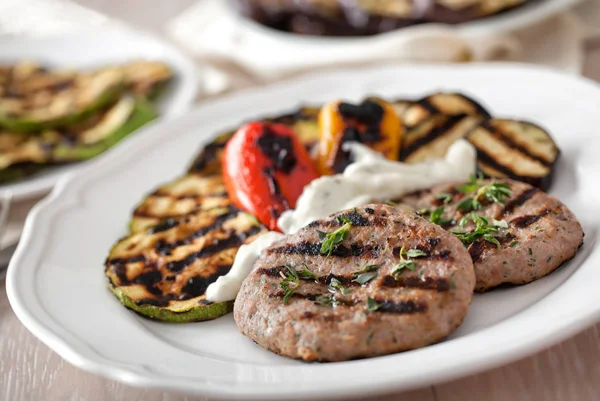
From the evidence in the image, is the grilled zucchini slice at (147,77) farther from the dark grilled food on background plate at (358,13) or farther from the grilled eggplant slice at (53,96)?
the dark grilled food on background plate at (358,13)

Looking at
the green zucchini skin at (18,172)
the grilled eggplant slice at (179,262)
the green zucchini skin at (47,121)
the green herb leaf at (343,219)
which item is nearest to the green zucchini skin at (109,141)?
the green zucchini skin at (18,172)

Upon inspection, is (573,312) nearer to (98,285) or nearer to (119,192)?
(98,285)

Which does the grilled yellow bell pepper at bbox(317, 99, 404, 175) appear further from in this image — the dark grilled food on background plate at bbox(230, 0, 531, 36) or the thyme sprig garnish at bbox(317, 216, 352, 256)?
the dark grilled food on background plate at bbox(230, 0, 531, 36)

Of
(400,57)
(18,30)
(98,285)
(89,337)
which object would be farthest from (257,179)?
(18,30)

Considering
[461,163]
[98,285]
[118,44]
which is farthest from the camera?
[118,44]

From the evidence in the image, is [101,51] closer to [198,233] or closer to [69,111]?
[69,111]

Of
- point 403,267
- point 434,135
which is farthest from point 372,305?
point 434,135

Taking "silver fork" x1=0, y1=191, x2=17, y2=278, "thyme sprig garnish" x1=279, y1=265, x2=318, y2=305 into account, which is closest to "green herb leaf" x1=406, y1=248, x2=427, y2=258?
"thyme sprig garnish" x1=279, y1=265, x2=318, y2=305
